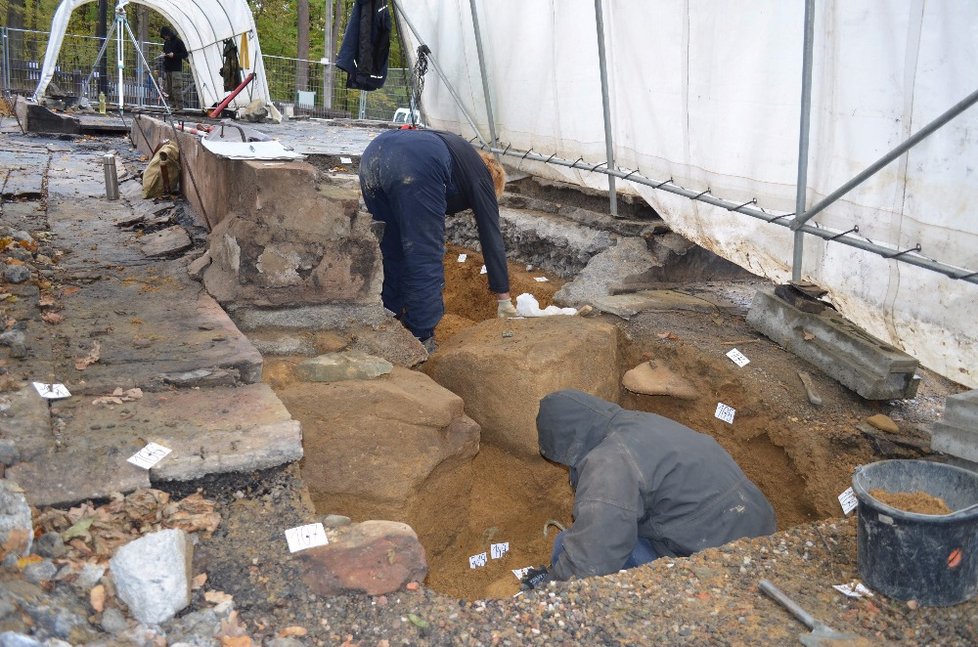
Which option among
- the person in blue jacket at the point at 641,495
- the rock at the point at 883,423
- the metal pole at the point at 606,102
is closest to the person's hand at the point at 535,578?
the person in blue jacket at the point at 641,495

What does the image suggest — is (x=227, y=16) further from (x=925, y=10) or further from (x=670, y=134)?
(x=925, y=10)

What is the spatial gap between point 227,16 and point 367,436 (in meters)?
14.1

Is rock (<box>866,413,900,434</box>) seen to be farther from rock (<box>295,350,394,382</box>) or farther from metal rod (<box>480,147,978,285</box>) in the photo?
rock (<box>295,350,394,382</box>)

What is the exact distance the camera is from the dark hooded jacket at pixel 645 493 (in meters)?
3.01

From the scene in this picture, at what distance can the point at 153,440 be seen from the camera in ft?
8.80

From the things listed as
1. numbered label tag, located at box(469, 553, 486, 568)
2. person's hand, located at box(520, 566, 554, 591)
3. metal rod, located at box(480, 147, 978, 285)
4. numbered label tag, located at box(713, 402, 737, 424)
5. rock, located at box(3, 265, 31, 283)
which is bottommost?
numbered label tag, located at box(469, 553, 486, 568)

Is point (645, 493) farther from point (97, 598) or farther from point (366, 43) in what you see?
point (366, 43)

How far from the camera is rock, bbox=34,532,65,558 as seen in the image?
2.17 metres

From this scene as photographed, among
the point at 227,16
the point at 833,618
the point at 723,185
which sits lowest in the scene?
the point at 833,618

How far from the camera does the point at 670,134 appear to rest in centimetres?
554

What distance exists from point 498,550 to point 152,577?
2470 mm

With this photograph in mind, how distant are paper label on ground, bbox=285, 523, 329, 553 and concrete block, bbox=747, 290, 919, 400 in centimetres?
297

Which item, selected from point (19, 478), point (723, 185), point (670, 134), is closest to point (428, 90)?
point (670, 134)

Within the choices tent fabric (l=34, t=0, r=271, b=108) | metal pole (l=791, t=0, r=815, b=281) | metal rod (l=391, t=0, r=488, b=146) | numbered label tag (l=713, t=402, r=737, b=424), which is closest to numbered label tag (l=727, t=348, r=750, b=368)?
numbered label tag (l=713, t=402, r=737, b=424)
